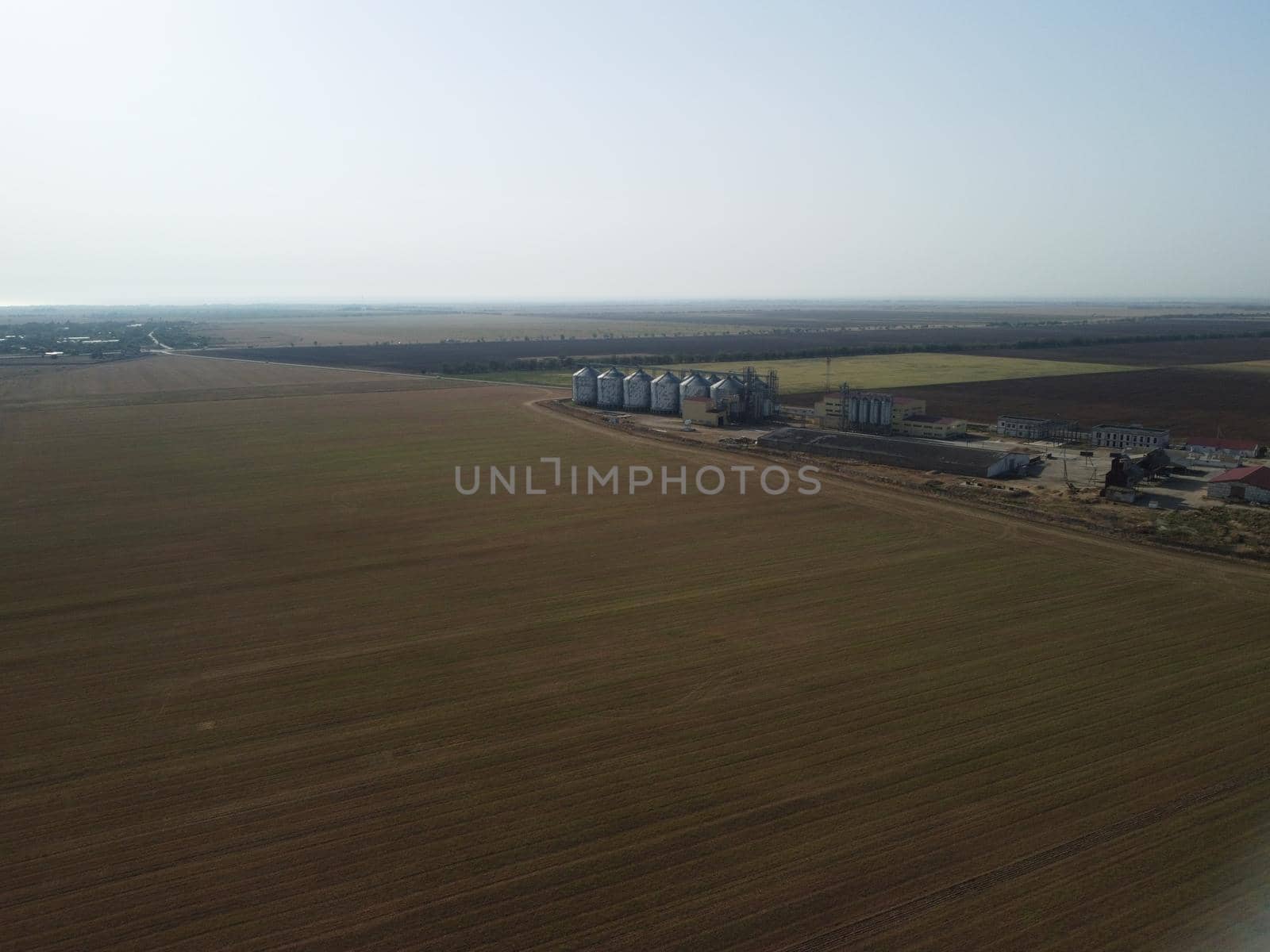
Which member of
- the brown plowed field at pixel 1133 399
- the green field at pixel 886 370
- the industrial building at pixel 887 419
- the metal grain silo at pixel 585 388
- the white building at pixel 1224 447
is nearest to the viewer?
the white building at pixel 1224 447

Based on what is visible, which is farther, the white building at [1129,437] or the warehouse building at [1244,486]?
the white building at [1129,437]

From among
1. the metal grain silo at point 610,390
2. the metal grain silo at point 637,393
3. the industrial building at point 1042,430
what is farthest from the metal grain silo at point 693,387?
the industrial building at point 1042,430

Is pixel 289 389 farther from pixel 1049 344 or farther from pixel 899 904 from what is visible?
pixel 1049 344

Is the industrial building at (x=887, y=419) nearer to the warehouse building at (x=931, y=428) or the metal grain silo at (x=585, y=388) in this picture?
the warehouse building at (x=931, y=428)

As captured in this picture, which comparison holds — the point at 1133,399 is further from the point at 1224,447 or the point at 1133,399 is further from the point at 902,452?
the point at 902,452

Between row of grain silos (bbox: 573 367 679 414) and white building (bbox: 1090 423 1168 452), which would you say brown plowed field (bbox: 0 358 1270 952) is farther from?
row of grain silos (bbox: 573 367 679 414)
